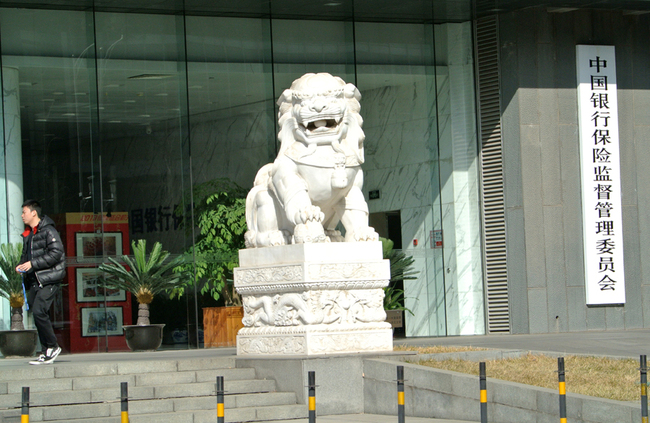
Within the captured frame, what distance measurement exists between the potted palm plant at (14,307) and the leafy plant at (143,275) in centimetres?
149

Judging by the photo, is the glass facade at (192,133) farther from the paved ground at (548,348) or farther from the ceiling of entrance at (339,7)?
the paved ground at (548,348)

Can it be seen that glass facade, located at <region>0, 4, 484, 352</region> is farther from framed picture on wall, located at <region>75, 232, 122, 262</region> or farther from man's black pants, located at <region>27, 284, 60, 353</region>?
man's black pants, located at <region>27, 284, 60, 353</region>

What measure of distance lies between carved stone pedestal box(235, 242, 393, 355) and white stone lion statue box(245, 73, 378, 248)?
24 centimetres

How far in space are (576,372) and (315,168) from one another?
3559 mm

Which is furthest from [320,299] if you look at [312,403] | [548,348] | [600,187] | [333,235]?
[600,187]

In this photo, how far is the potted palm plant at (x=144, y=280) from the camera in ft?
54.0

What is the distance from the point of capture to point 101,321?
17.1 m

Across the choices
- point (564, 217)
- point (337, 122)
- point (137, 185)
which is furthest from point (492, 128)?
point (337, 122)

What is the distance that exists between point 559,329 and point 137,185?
7.85m

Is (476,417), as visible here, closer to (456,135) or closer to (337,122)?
(337,122)

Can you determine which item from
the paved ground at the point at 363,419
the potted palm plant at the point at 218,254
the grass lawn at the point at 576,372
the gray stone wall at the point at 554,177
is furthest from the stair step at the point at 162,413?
the gray stone wall at the point at 554,177

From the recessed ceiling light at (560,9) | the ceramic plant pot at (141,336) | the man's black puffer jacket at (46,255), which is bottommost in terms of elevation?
the ceramic plant pot at (141,336)

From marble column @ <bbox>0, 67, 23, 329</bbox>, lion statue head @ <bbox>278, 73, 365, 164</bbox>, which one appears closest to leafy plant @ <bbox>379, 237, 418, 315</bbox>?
marble column @ <bbox>0, 67, 23, 329</bbox>

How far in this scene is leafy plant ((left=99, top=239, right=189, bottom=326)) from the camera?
55.1 ft
